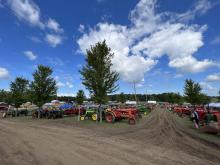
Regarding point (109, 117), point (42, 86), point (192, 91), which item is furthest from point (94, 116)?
point (192, 91)

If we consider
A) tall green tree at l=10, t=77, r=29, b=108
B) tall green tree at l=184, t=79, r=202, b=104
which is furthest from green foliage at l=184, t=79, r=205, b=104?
tall green tree at l=10, t=77, r=29, b=108

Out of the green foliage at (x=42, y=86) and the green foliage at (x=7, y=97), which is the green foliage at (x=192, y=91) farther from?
the green foliage at (x=7, y=97)

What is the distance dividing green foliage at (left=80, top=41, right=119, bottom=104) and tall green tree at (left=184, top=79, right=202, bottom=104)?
23.3 m

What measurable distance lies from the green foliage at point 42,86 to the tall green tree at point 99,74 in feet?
29.6

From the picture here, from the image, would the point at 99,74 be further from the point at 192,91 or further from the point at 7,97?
the point at 7,97

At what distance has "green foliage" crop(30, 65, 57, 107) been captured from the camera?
3216 centimetres

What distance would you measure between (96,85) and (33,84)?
11.9 metres

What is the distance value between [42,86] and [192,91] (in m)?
27.9

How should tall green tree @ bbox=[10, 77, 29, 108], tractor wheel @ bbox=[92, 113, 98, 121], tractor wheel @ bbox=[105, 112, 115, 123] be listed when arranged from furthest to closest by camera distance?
tall green tree @ bbox=[10, 77, 29, 108] → tractor wheel @ bbox=[92, 113, 98, 121] → tractor wheel @ bbox=[105, 112, 115, 123]

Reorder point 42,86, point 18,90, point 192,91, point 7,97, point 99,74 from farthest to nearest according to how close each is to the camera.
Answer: point 7,97 → point 192,91 → point 18,90 → point 42,86 → point 99,74

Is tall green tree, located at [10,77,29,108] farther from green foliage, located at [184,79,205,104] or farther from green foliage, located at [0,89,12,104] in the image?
green foliage, located at [184,79,205,104]

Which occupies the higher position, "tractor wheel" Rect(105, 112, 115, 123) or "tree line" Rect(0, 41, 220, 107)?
"tree line" Rect(0, 41, 220, 107)

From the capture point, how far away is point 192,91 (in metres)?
43.2

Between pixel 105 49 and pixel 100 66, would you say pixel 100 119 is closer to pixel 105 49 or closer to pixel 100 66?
pixel 100 66
